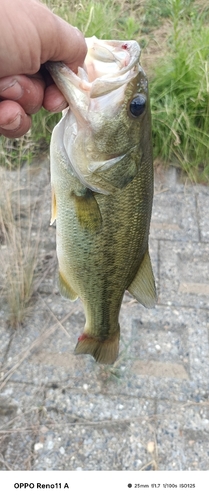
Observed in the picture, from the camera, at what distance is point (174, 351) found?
2619 mm

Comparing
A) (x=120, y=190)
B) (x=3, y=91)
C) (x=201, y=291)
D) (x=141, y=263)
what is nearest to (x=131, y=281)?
(x=141, y=263)

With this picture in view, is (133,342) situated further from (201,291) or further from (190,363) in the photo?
(201,291)

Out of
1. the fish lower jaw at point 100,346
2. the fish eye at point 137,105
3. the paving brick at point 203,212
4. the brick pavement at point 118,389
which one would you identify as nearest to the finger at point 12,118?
the fish eye at point 137,105

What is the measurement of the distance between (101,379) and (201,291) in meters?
0.92

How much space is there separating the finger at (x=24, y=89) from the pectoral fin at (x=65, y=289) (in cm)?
67

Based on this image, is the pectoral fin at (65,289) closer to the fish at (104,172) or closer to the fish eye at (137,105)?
the fish at (104,172)

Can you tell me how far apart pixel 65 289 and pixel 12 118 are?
697mm

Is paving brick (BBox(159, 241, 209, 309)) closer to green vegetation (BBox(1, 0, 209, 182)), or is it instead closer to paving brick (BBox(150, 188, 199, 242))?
paving brick (BBox(150, 188, 199, 242))

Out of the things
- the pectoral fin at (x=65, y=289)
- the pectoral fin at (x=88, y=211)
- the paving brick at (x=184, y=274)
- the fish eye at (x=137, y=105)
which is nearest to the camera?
the fish eye at (x=137, y=105)

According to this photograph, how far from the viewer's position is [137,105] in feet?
4.67

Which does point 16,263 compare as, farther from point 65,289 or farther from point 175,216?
point 175,216

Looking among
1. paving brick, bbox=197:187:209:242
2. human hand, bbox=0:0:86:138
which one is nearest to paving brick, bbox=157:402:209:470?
paving brick, bbox=197:187:209:242

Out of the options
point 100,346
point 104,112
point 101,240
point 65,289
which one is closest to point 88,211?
point 101,240

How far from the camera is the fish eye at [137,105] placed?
1.42 m
